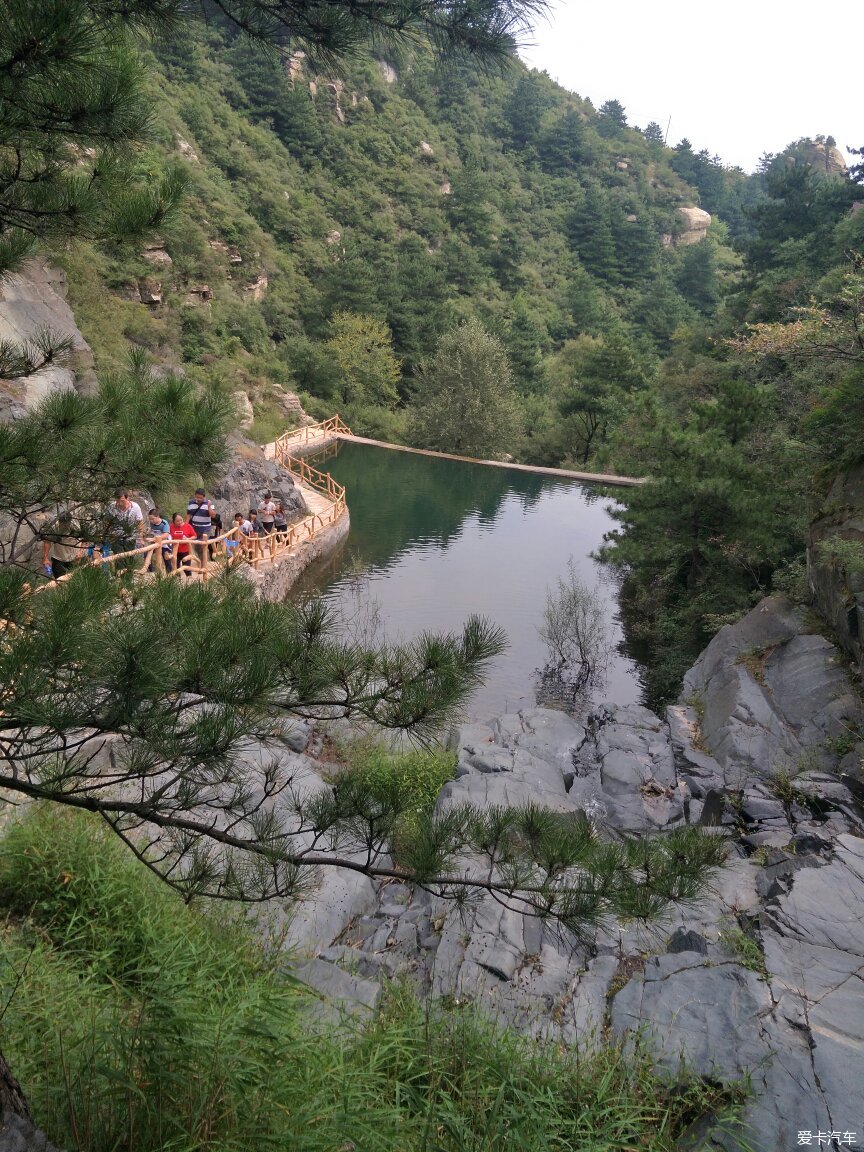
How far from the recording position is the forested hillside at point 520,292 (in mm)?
10352

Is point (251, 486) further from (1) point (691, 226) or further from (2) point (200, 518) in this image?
(1) point (691, 226)

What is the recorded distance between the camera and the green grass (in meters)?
2.28

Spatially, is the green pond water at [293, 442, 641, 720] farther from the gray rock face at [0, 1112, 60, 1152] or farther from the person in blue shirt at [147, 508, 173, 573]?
the gray rock face at [0, 1112, 60, 1152]

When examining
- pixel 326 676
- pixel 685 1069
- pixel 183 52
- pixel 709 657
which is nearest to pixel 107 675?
pixel 326 676

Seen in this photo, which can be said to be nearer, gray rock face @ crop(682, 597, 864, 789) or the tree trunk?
the tree trunk

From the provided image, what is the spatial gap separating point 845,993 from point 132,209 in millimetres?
4585

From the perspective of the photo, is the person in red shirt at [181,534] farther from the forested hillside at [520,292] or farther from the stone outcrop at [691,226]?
the stone outcrop at [691,226]

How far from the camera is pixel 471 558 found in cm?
1467

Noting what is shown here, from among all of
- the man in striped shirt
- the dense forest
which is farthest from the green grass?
the man in striped shirt

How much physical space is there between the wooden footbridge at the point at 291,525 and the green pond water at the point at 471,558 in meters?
0.65

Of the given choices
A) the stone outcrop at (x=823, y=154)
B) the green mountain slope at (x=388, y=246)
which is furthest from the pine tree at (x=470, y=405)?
the stone outcrop at (x=823, y=154)

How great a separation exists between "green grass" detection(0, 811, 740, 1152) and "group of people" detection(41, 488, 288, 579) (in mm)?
1546

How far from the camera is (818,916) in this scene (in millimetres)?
4242

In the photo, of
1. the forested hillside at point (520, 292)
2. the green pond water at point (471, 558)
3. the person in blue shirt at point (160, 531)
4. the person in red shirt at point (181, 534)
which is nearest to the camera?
the person in blue shirt at point (160, 531)
